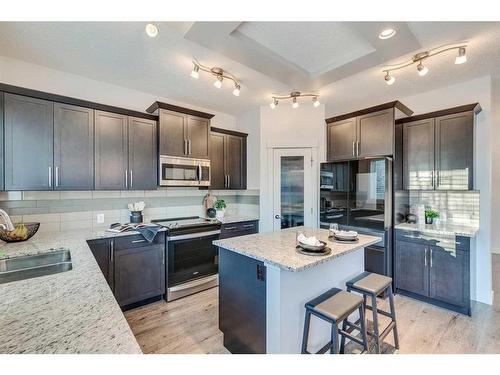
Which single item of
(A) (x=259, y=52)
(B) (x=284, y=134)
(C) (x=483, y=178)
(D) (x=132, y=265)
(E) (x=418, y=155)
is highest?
(A) (x=259, y=52)

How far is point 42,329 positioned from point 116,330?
0.87 ft

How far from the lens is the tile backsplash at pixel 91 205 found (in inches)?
101

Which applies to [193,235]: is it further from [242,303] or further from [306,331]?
[306,331]

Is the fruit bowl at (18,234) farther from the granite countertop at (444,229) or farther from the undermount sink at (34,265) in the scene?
the granite countertop at (444,229)

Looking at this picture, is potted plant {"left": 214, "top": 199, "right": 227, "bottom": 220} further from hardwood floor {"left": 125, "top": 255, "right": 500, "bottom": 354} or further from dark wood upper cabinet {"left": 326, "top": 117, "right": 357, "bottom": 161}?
dark wood upper cabinet {"left": 326, "top": 117, "right": 357, "bottom": 161}

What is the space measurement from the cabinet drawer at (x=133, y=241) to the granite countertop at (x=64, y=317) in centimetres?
113

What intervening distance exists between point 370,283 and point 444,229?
1.62 meters

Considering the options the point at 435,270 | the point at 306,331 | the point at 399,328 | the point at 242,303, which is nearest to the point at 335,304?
the point at 306,331

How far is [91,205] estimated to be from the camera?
9.75ft

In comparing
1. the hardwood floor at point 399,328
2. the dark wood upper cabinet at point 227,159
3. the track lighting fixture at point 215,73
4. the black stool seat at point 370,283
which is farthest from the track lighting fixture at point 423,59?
the hardwood floor at point 399,328
